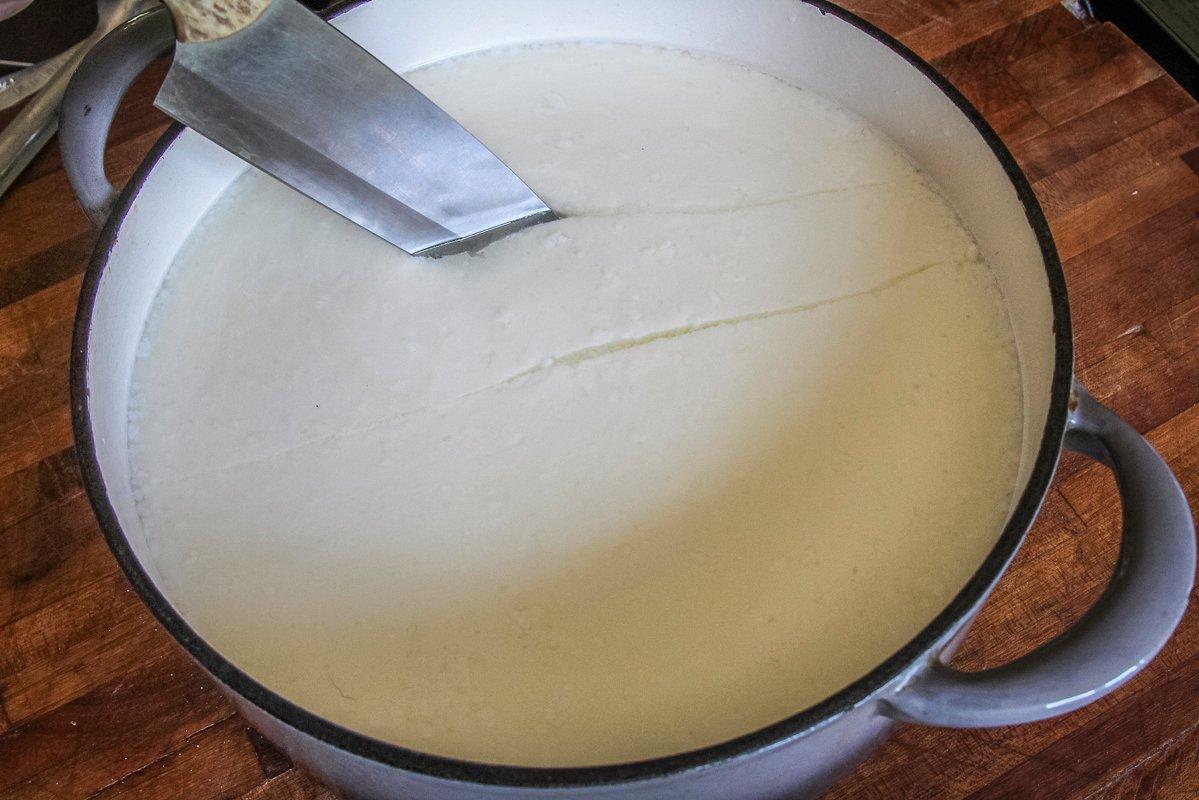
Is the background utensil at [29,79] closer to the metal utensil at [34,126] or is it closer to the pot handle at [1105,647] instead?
the metal utensil at [34,126]

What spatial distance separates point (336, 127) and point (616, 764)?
47 centimetres

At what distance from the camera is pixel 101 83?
0.71m

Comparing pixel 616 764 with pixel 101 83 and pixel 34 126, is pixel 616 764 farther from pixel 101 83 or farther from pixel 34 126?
pixel 34 126

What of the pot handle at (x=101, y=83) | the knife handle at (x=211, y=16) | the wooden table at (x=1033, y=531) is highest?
the knife handle at (x=211, y=16)

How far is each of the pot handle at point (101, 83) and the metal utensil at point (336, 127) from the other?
0.05 m

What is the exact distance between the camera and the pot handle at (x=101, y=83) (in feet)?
2.31

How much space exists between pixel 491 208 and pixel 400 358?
14 cm

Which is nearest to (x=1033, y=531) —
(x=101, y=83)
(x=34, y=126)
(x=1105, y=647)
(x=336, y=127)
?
(x=1105, y=647)

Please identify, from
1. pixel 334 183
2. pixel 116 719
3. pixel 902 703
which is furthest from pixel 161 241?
pixel 902 703

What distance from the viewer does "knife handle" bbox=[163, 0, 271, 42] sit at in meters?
0.65

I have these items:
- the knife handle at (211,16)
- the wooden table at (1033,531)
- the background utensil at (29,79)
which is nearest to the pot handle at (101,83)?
the knife handle at (211,16)

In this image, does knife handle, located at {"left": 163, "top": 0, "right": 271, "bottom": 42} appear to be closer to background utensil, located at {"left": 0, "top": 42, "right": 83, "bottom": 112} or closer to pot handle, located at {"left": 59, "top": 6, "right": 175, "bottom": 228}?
pot handle, located at {"left": 59, "top": 6, "right": 175, "bottom": 228}

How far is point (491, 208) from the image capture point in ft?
2.71

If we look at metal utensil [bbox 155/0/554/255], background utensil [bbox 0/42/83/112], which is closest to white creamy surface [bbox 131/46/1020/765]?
metal utensil [bbox 155/0/554/255]
